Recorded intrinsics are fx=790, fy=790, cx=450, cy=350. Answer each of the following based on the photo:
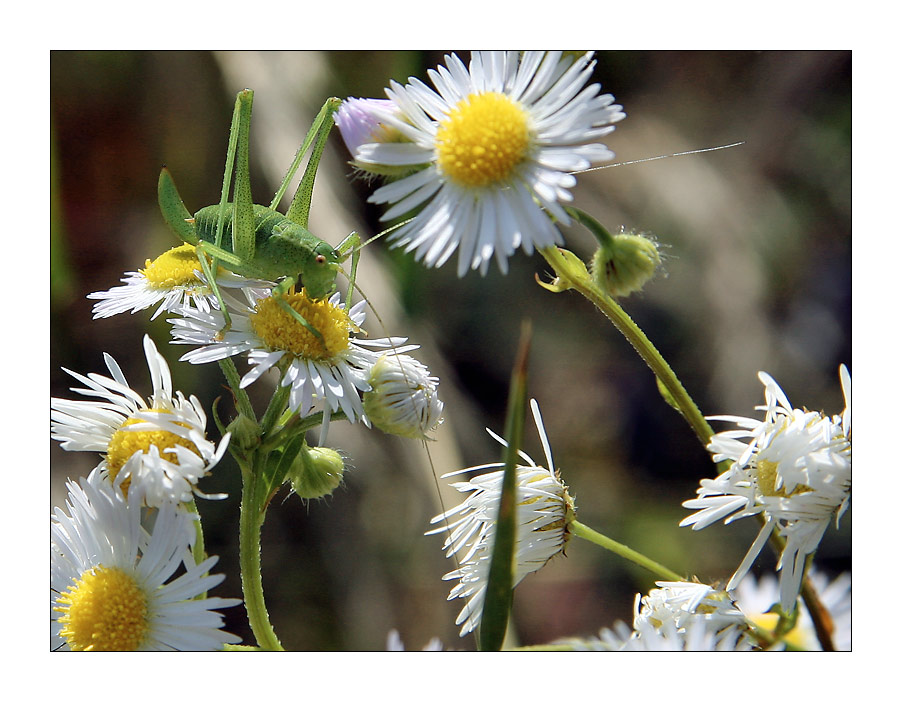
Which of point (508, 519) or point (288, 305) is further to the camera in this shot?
point (288, 305)

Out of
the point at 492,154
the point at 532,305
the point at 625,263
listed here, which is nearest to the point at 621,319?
the point at 625,263

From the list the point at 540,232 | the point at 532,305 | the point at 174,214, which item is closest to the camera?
the point at 540,232

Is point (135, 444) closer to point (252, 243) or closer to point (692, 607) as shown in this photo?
point (252, 243)

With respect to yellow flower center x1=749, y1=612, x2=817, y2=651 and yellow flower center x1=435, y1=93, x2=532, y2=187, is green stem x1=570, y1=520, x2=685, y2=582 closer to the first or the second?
yellow flower center x1=749, y1=612, x2=817, y2=651

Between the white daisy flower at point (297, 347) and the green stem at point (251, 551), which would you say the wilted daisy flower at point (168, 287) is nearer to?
the white daisy flower at point (297, 347)
